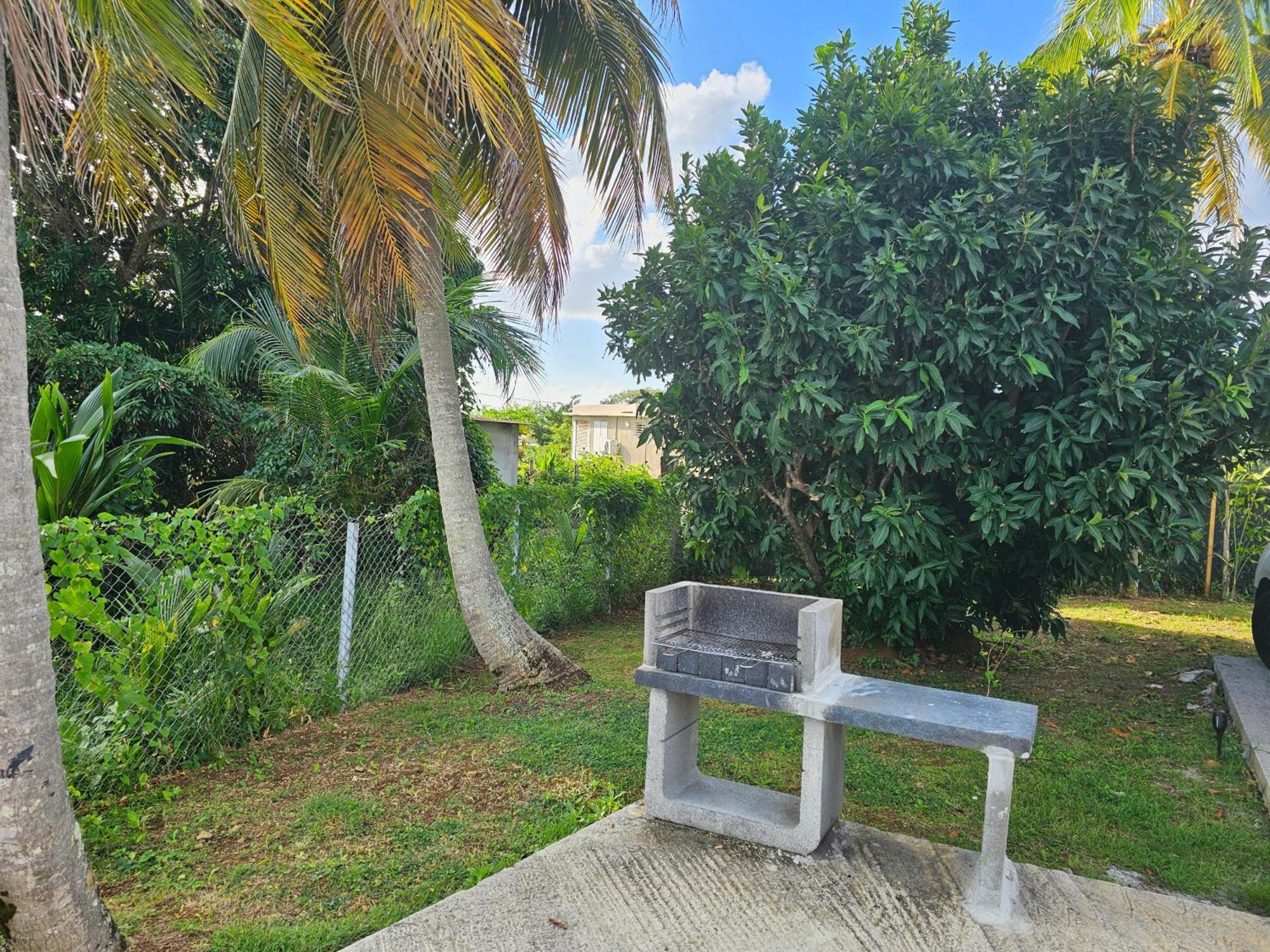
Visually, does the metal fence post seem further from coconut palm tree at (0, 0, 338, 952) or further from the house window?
the house window

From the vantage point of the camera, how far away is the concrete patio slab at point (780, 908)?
2.49m

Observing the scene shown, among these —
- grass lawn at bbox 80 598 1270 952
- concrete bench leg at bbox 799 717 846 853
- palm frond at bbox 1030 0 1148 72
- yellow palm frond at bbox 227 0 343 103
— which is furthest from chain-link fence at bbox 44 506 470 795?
palm frond at bbox 1030 0 1148 72

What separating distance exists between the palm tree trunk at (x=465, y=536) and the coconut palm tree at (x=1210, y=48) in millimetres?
6786

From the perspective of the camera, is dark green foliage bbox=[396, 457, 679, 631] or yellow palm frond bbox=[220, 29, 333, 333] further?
dark green foliage bbox=[396, 457, 679, 631]

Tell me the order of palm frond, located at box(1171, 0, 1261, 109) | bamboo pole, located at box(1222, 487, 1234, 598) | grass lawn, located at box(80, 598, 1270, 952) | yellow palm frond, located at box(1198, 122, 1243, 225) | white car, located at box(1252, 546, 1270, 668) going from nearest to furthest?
grass lawn, located at box(80, 598, 1270, 952)
white car, located at box(1252, 546, 1270, 668)
palm frond, located at box(1171, 0, 1261, 109)
bamboo pole, located at box(1222, 487, 1234, 598)
yellow palm frond, located at box(1198, 122, 1243, 225)

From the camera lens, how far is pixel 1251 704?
4.84 metres

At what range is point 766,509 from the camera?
240 inches

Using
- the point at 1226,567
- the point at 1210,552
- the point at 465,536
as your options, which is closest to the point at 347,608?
the point at 465,536

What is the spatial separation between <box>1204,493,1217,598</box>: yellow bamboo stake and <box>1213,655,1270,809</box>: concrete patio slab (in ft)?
12.4

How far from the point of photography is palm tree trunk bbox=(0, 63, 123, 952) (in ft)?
6.72

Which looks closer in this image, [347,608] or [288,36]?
[288,36]

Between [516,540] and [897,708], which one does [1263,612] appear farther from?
[516,540]

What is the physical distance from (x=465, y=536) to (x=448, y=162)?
251 cm

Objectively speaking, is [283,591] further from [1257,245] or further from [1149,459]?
[1257,245]
